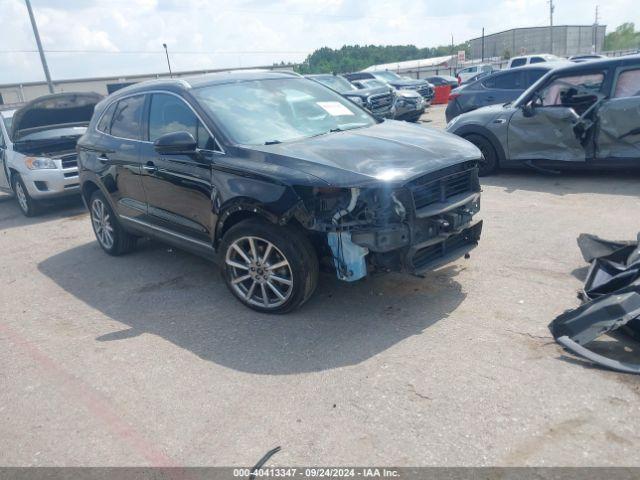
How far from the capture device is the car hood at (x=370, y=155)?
12.6ft

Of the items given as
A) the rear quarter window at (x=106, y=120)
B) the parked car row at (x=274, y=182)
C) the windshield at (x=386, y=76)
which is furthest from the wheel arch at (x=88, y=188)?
the windshield at (x=386, y=76)

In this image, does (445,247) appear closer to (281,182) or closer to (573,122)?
(281,182)

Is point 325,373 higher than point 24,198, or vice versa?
point 24,198

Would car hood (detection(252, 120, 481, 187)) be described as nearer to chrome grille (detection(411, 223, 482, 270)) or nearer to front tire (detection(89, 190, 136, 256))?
chrome grille (detection(411, 223, 482, 270))

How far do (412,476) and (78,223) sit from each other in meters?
7.66

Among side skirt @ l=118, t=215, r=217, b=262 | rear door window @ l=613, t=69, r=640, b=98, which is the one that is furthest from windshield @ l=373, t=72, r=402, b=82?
side skirt @ l=118, t=215, r=217, b=262

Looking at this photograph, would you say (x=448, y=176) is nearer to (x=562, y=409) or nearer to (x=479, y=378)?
(x=479, y=378)

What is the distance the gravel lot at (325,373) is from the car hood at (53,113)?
18.0ft

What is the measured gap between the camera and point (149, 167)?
5.28 metres

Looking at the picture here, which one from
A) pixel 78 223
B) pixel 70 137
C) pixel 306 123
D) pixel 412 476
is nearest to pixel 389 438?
pixel 412 476

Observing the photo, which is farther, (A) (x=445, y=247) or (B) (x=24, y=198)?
(B) (x=24, y=198)

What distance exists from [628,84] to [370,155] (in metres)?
5.35

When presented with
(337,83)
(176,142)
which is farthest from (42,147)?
(337,83)

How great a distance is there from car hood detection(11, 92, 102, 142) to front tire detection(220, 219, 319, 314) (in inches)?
294
